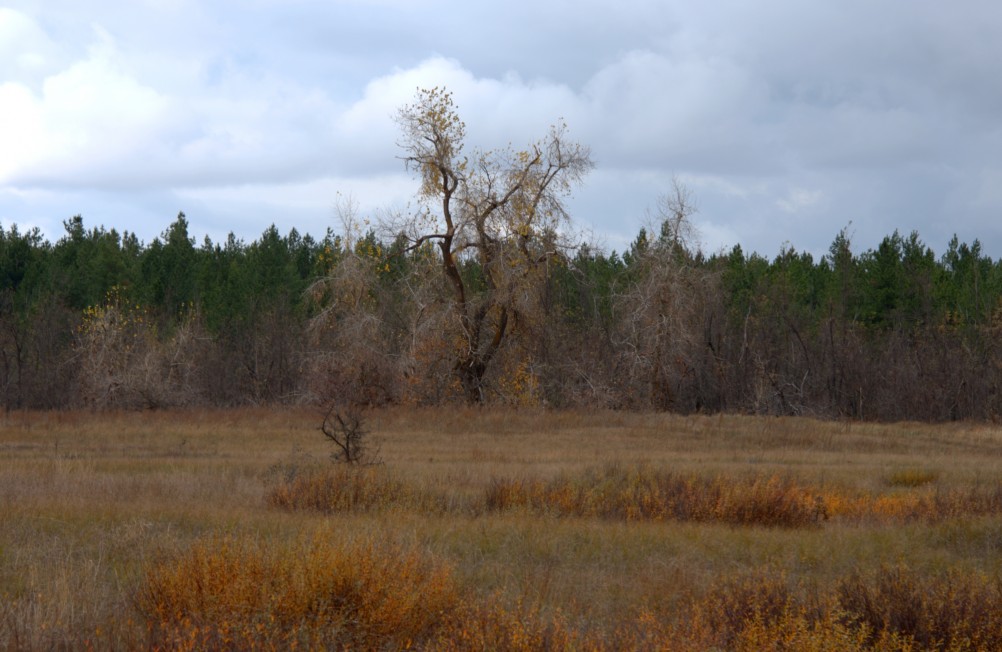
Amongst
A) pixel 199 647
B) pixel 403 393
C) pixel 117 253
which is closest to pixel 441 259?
pixel 403 393

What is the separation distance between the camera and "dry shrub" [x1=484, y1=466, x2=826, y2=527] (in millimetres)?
13250

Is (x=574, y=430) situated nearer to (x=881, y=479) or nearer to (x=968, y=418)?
(x=881, y=479)

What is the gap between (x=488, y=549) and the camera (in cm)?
1037

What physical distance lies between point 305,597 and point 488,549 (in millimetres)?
3820

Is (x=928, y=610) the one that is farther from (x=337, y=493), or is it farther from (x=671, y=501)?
(x=337, y=493)

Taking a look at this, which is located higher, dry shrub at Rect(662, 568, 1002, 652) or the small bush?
dry shrub at Rect(662, 568, 1002, 652)

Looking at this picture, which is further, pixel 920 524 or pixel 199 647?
pixel 920 524

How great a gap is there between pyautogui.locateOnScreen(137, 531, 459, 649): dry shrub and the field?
2 cm

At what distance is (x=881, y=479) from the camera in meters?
17.7

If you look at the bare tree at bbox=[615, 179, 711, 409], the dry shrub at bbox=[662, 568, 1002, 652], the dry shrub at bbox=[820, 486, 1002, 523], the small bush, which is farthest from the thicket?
the dry shrub at bbox=[662, 568, 1002, 652]

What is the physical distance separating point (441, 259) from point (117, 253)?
43.9 metres

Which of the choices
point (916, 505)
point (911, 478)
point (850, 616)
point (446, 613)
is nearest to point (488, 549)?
point (446, 613)

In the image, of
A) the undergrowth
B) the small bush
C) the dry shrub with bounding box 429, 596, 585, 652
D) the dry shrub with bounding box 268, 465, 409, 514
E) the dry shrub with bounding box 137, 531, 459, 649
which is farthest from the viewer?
the small bush

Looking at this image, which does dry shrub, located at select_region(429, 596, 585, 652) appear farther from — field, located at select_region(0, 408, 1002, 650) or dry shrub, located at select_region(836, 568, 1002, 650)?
dry shrub, located at select_region(836, 568, 1002, 650)
